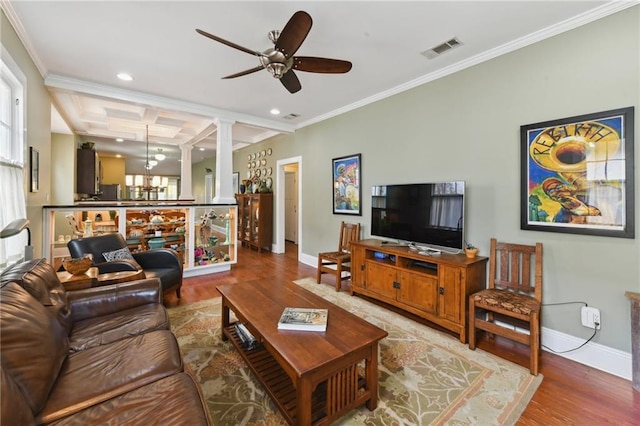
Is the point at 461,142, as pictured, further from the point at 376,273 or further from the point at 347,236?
the point at 347,236

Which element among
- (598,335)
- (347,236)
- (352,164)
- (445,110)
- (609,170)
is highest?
(445,110)

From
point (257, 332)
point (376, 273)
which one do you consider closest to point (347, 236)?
point (376, 273)

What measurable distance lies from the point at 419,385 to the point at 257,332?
118 cm

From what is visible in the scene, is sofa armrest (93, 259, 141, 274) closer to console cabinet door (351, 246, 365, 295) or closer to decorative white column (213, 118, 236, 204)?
decorative white column (213, 118, 236, 204)

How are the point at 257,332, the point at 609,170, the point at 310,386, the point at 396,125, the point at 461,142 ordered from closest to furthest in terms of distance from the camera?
the point at 310,386, the point at 257,332, the point at 609,170, the point at 461,142, the point at 396,125

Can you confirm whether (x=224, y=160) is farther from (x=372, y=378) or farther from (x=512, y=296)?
(x=512, y=296)

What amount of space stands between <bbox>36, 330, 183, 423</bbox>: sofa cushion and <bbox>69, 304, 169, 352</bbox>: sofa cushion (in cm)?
9

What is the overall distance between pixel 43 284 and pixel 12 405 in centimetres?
99

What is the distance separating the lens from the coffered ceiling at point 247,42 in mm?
2145

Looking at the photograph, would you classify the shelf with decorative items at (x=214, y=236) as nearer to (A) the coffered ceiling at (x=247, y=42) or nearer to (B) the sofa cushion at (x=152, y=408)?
(A) the coffered ceiling at (x=247, y=42)

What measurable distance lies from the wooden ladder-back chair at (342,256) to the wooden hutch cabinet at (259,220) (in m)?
2.48

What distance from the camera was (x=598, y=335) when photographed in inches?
84.2

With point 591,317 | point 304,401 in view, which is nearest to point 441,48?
point 591,317

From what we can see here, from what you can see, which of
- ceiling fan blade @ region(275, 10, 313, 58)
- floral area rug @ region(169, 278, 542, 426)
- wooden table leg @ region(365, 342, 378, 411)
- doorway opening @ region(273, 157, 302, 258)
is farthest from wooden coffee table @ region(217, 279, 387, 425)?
doorway opening @ region(273, 157, 302, 258)
